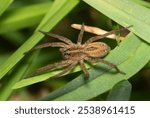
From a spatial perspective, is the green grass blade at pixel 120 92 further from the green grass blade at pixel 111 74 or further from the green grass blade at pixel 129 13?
the green grass blade at pixel 129 13

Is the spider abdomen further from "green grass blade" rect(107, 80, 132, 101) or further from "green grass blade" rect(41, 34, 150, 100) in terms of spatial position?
"green grass blade" rect(107, 80, 132, 101)

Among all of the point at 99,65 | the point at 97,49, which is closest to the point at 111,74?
the point at 99,65

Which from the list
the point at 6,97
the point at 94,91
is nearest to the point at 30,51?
the point at 6,97

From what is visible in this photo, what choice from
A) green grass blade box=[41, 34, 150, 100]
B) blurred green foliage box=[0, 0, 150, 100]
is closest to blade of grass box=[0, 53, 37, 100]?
blurred green foliage box=[0, 0, 150, 100]

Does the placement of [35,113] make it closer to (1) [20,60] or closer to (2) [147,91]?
(1) [20,60]

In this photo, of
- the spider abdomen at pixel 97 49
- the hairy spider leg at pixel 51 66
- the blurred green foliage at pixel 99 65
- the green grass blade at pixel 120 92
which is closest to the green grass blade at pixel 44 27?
the blurred green foliage at pixel 99 65

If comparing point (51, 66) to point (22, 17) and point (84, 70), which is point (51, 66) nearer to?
point (84, 70)
